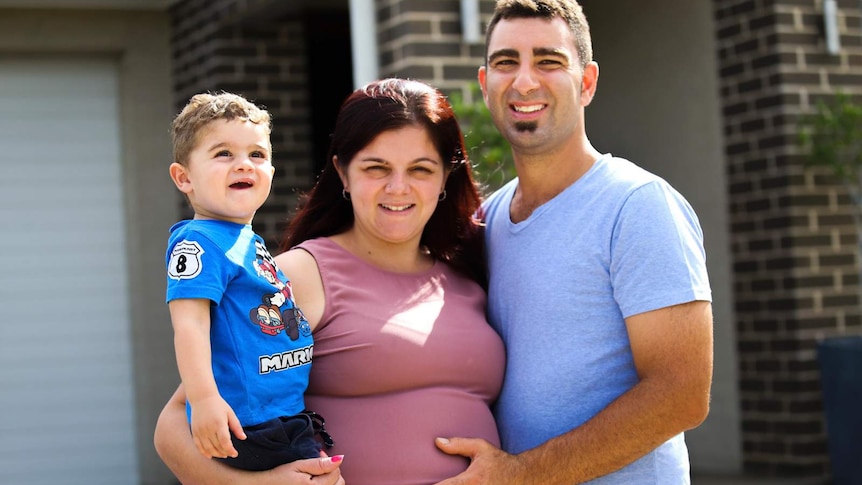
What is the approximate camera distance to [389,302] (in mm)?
2832

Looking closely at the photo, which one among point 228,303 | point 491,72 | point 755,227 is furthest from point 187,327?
point 755,227

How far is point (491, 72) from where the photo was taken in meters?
2.94

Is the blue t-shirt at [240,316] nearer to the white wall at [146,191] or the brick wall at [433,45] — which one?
the brick wall at [433,45]

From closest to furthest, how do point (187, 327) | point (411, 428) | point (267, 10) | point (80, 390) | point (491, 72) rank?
1. point (187, 327)
2. point (411, 428)
3. point (491, 72)
4. point (267, 10)
5. point (80, 390)

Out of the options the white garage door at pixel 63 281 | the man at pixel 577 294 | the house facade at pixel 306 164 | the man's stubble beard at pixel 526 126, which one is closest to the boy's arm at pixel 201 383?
the man at pixel 577 294

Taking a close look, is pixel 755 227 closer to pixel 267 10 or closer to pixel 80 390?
pixel 267 10

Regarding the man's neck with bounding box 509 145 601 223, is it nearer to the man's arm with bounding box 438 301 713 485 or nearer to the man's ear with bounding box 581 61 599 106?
the man's ear with bounding box 581 61 599 106

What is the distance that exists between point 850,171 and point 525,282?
13.9 ft

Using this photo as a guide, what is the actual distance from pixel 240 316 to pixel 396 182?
572 mm

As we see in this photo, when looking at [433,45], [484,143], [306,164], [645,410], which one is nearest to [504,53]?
[645,410]

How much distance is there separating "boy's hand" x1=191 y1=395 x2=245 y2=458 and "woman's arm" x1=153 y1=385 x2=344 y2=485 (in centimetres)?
16

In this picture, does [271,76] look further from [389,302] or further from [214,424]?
[214,424]

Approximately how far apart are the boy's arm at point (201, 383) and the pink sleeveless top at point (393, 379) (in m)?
0.36

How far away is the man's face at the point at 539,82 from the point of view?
2.85m
